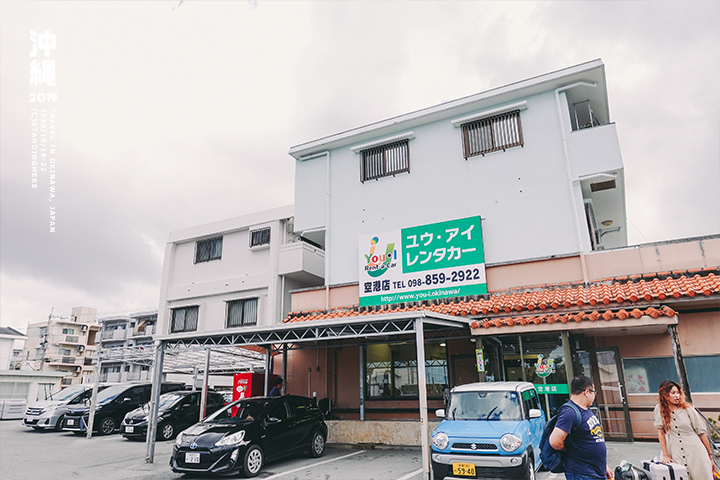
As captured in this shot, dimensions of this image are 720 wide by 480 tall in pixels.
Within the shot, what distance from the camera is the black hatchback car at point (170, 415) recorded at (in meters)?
15.2

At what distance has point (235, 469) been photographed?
8867 mm

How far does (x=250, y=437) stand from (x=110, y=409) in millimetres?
10785

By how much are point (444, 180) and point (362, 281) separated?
4.17 metres

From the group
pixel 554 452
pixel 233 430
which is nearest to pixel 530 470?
pixel 554 452

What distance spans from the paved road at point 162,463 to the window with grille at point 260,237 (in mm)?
10236

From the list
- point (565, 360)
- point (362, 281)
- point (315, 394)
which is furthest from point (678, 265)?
point (315, 394)

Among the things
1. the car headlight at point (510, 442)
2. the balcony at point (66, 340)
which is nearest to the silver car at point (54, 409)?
the car headlight at point (510, 442)

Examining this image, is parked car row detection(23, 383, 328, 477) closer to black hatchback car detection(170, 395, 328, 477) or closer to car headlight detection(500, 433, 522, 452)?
black hatchback car detection(170, 395, 328, 477)

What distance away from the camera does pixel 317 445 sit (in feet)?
37.0

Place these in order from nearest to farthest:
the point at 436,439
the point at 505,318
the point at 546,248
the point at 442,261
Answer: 1. the point at 436,439
2. the point at 505,318
3. the point at 546,248
4. the point at 442,261

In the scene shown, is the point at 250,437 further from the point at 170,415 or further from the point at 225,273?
the point at 225,273

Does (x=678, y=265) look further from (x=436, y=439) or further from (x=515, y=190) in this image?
(x=436, y=439)

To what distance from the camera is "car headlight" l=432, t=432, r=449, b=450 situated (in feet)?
24.9

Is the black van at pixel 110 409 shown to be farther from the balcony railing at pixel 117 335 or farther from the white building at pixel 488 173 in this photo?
the balcony railing at pixel 117 335
